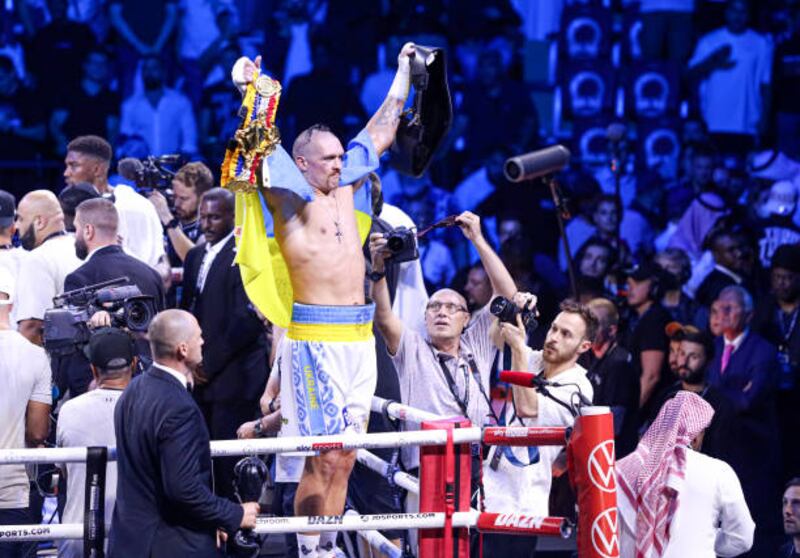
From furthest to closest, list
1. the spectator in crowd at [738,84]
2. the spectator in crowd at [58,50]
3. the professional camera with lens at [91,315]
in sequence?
the spectator in crowd at [738,84] → the spectator in crowd at [58,50] → the professional camera with lens at [91,315]

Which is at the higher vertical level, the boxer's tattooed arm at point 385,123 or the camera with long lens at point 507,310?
the boxer's tattooed arm at point 385,123

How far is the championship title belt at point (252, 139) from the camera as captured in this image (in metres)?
4.74

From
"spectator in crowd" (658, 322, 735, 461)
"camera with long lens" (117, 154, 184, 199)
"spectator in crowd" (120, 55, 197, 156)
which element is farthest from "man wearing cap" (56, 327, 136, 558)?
"spectator in crowd" (120, 55, 197, 156)

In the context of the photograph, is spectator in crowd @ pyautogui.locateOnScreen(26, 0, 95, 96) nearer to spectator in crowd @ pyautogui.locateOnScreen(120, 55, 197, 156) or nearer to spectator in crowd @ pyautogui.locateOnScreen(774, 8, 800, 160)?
spectator in crowd @ pyautogui.locateOnScreen(120, 55, 197, 156)

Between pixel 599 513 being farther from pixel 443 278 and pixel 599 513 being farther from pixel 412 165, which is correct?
pixel 443 278

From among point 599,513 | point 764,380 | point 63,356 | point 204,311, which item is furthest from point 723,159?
point 599,513

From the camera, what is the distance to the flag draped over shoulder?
4750 millimetres

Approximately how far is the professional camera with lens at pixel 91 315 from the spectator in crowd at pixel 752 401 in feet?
11.1

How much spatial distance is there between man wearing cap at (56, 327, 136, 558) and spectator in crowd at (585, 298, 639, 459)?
2.94 meters

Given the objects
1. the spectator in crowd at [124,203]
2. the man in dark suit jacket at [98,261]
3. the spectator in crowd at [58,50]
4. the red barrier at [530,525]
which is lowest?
the red barrier at [530,525]

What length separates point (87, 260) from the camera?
621cm

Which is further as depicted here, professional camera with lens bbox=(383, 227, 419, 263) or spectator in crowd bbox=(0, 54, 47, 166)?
spectator in crowd bbox=(0, 54, 47, 166)

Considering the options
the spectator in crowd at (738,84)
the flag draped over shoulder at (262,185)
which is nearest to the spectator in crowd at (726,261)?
the spectator in crowd at (738,84)

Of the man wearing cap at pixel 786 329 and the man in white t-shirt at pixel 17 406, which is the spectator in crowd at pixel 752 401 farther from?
the man in white t-shirt at pixel 17 406
